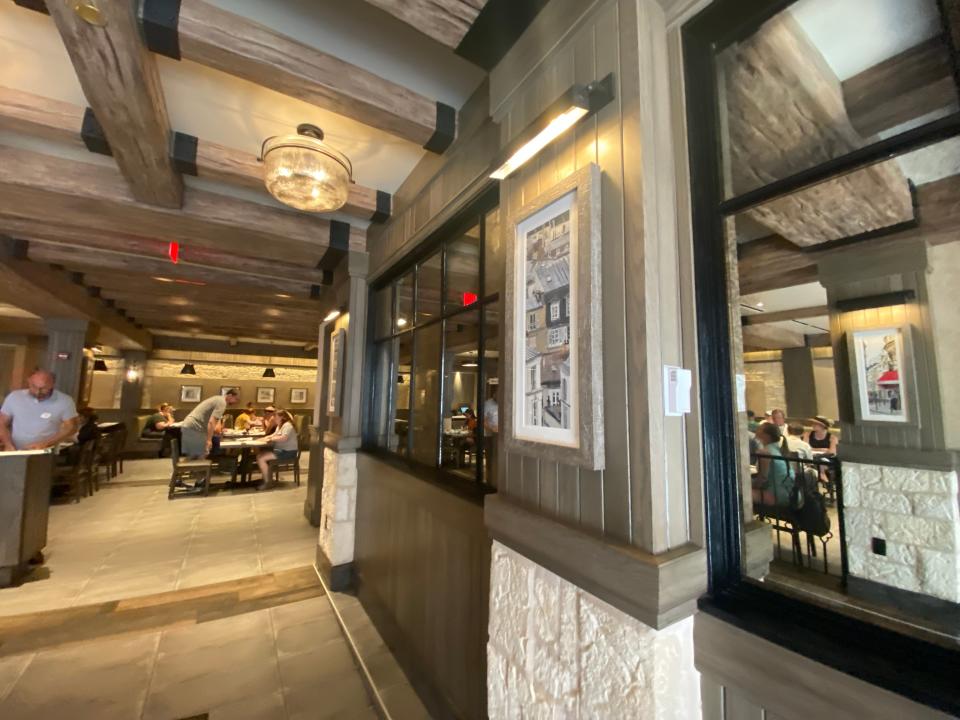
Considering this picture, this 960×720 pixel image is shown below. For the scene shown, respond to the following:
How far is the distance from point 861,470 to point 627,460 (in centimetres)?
151

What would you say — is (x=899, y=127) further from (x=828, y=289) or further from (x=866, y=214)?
(x=828, y=289)

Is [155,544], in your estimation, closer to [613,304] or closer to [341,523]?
[341,523]

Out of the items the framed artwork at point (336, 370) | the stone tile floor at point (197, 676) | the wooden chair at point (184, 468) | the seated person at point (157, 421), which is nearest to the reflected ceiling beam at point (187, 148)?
the framed artwork at point (336, 370)

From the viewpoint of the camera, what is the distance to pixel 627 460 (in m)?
0.96

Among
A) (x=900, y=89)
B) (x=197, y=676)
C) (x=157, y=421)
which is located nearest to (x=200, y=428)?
(x=157, y=421)

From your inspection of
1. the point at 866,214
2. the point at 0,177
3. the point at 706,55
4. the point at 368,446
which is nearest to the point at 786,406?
the point at 866,214

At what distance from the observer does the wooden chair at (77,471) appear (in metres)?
5.39

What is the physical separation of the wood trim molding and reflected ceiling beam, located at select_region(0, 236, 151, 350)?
567cm

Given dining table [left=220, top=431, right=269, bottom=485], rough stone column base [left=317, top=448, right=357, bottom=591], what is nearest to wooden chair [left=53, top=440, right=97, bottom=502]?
dining table [left=220, top=431, right=269, bottom=485]

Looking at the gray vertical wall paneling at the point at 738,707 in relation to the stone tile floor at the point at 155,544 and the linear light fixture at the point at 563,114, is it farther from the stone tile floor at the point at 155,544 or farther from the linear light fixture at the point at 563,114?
the stone tile floor at the point at 155,544

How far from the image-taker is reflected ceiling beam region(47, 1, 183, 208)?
1.46 meters

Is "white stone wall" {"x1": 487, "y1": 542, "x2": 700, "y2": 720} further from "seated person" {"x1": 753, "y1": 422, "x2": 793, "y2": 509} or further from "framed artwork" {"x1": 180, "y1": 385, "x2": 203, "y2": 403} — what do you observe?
"framed artwork" {"x1": 180, "y1": 385, "x2": 203, "y2": 403}

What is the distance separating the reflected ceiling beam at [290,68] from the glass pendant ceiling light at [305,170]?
0.73 ft

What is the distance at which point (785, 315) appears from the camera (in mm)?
1215
